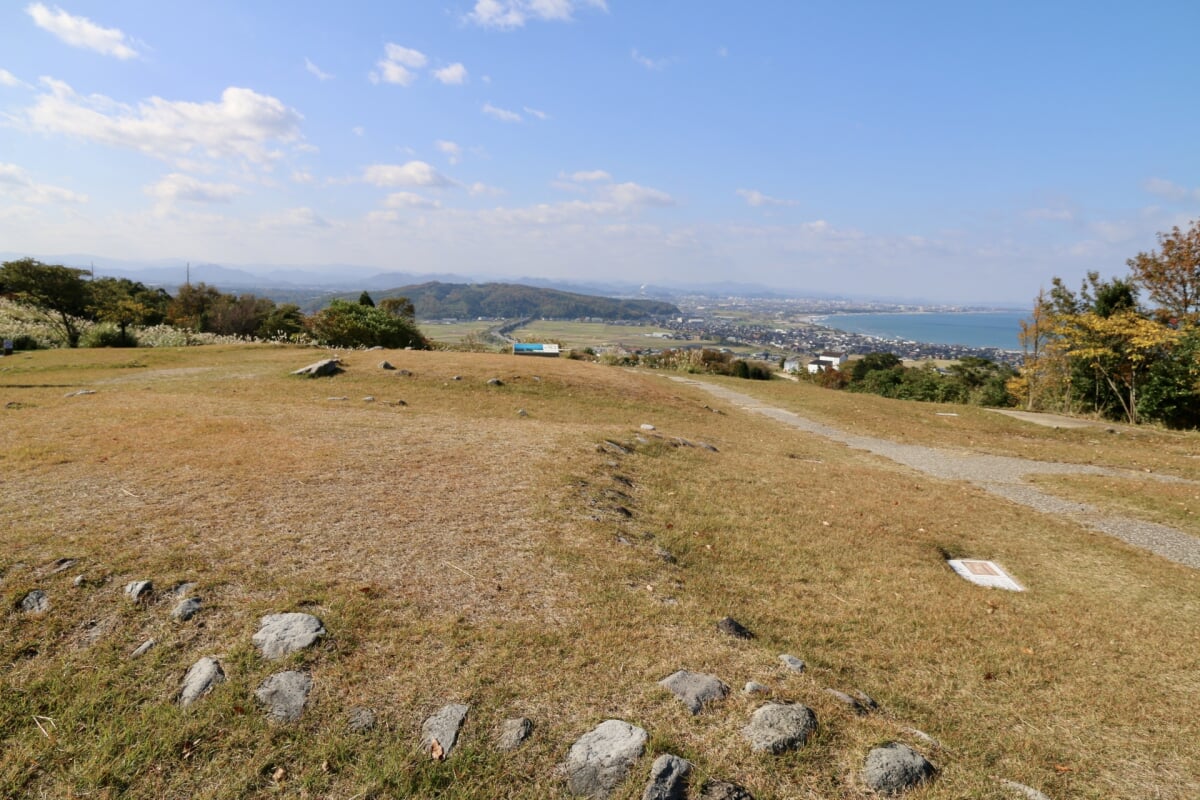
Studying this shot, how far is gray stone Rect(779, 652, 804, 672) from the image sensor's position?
446cm

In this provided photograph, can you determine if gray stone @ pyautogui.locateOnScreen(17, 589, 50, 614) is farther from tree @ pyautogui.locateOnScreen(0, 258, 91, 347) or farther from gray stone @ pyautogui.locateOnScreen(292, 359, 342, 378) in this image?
tree @ pyautogui.locateOnScreen(0, 258, 91, 347)

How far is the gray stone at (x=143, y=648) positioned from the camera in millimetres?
4039

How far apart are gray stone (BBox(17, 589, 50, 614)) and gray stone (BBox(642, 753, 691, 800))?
498 cm

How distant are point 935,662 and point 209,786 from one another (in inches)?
227

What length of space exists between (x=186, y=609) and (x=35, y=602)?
1.22 m

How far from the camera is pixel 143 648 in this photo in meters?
4.09

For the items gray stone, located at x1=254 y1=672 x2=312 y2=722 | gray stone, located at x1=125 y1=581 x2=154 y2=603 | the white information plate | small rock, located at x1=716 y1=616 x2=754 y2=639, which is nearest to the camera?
gray stone, located at x1=254 y1=672 x2=312 y2=722

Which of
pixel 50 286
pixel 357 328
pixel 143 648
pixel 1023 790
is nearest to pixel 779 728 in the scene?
pixel 1023 790

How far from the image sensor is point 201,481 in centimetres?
734

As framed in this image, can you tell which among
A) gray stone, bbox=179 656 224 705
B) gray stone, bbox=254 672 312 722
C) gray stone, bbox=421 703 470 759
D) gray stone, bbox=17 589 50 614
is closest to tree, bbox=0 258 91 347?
gray stone, bbox=17 589 50 614

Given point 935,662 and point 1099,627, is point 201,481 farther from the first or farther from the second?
point 1099,627

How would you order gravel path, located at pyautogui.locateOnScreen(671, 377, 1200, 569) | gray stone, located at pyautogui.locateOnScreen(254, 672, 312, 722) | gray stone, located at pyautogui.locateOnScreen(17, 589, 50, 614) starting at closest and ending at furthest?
gray stone, located at pyautogui.locateOnScreen(254, 672, 312, 722), gray stone, located at pyautogui.locateOnScreen(17, 589, 50, 614), gravel path, located at pyautogui.locateOnScreen(671, 377, 1200, 569)

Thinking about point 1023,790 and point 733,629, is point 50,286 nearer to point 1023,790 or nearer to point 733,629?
point 733,629

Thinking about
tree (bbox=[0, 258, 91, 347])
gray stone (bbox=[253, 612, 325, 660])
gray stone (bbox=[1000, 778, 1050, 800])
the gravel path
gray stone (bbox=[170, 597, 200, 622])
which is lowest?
the gravel path
